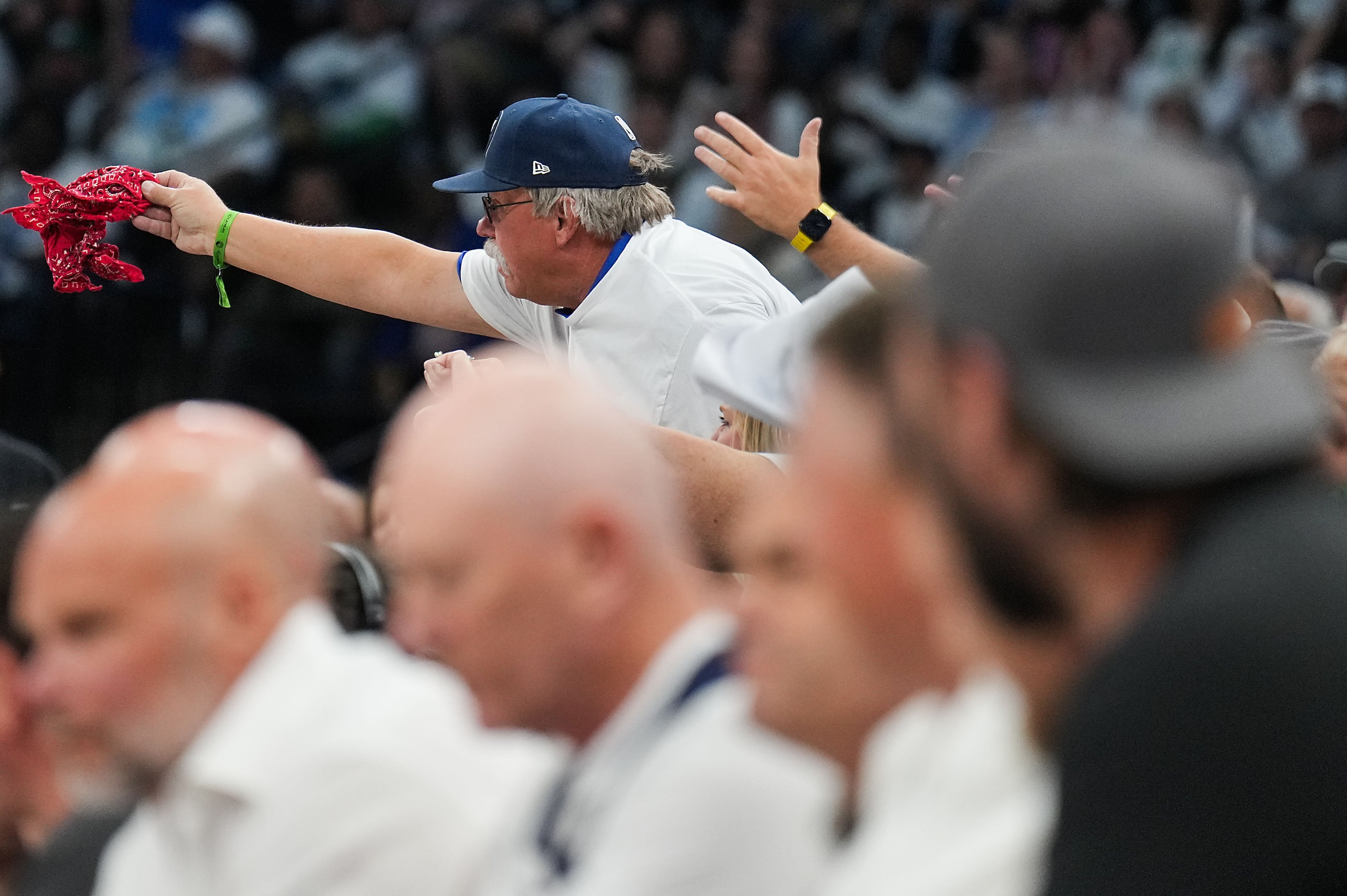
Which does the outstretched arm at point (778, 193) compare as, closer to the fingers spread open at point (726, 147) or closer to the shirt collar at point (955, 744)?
the fingers spread open at point (726, 147)

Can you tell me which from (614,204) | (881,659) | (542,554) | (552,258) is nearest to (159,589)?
(542,554)

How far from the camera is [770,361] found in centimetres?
191

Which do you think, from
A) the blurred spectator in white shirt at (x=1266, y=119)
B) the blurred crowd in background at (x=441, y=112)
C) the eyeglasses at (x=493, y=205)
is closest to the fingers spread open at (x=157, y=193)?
the eyeglasses at (x=493, y=205)

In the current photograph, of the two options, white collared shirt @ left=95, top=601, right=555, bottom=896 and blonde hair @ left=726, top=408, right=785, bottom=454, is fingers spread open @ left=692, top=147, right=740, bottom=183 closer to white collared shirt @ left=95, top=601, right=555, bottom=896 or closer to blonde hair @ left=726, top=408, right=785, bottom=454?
blonde hair @ left=726, top=408, right=785, bottom=454

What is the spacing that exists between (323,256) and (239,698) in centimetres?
263

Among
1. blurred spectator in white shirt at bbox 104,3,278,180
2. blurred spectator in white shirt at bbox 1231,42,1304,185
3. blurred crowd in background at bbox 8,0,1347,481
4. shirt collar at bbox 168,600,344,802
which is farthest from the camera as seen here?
blurred spectator in white shirt at bbox 104,3,278,180

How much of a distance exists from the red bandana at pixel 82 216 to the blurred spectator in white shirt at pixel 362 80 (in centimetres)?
474

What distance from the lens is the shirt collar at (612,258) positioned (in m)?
4.11

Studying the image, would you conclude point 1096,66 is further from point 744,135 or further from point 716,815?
point 716,815

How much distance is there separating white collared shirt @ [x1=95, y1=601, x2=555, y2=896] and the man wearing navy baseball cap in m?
2.09

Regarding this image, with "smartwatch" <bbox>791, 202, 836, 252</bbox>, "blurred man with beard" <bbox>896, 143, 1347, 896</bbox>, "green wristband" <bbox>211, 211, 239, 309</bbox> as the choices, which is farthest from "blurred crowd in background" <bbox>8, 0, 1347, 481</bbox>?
"blurred man with beard" <bbox>896, 143, 1347, 896</bbox>

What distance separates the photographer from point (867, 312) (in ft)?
4.50

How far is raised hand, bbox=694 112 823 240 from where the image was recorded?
3.36 m

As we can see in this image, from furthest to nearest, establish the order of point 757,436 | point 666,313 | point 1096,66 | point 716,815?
1. point 1096,66
2. point 666,313
3. point 757,436
4. point 716,815
